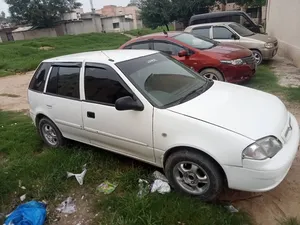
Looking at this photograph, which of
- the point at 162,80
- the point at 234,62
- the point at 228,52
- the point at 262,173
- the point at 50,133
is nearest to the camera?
the point at 262,173

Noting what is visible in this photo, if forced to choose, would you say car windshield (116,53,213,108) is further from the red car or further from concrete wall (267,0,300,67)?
concrete wall (267,0,300,67)

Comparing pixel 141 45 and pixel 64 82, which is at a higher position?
pixel 64 82

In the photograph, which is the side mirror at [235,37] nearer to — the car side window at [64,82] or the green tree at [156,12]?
the car side window at [64,82]

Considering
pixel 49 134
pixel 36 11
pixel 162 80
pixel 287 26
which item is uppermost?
pixel 36 11

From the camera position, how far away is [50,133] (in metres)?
4.45

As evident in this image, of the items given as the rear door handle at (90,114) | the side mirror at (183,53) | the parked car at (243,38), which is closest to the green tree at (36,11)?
the parked car at (243,38)

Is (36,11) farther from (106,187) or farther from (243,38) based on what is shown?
(106,187)

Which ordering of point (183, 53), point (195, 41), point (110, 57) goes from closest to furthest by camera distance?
point (110, 57) → point (183, 53) → point (195, 41)

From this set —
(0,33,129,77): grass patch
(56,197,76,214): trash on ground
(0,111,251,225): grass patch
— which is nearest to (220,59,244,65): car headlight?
(0,111,251,225): grass patch

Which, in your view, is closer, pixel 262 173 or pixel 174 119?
pixel 262 173

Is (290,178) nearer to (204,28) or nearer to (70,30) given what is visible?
(204,28)

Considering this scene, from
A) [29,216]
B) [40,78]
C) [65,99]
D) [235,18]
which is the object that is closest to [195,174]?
[29,216]

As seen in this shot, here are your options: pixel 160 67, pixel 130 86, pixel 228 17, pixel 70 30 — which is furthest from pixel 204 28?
pixel 70 30

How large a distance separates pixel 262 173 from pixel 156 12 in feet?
77.2
